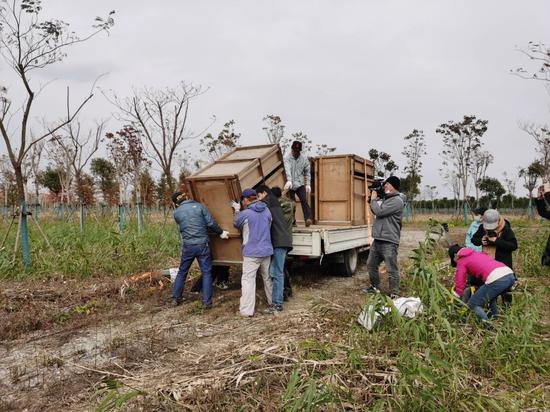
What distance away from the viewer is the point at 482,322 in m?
4.34

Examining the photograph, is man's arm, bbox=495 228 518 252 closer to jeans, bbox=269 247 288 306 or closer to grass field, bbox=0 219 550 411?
grass field, bbox=0 219 550 411

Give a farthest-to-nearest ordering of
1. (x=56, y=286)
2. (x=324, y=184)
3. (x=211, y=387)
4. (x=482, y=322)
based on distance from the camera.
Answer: (x=324, y=184) → (x=56, y=286) → (x=482, y=322) → (x=211, y=387)

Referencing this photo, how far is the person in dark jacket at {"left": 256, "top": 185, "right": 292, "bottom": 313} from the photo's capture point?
19.3 ft

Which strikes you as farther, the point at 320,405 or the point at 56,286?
the point at 56,286

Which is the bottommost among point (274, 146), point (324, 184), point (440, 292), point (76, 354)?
point (76, 354)

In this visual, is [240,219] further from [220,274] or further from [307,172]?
[307,172]

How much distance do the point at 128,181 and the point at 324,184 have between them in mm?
14051

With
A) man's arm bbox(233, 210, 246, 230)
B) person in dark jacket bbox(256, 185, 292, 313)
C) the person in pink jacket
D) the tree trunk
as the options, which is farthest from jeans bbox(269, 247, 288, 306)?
the tree trunk

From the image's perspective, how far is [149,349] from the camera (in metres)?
4.46

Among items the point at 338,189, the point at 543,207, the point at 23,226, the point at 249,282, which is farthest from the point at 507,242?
the point at 23,226

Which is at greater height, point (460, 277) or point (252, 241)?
point (252, 241)

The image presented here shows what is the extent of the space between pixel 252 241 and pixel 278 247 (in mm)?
419

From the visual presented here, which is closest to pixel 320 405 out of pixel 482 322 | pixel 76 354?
pixel 482 322

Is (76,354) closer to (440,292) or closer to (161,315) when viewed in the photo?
(161,315)
